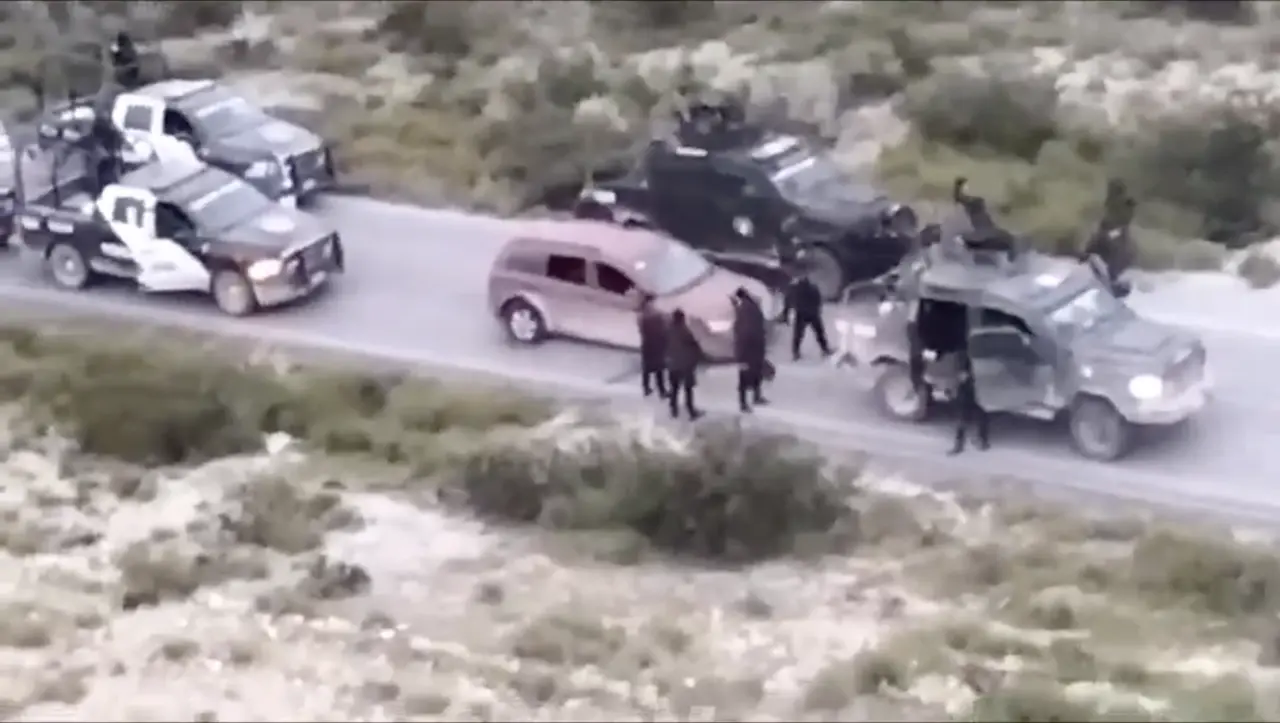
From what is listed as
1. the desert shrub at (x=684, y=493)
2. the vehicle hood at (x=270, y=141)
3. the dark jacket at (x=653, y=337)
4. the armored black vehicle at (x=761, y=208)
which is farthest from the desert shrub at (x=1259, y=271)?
the vehicle hood at (x=270, y=141)

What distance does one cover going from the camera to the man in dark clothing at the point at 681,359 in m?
16.3

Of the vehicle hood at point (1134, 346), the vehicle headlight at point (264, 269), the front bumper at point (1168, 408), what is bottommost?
the vehicle headlight at point (264, 269)

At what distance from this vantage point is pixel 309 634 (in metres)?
13.0

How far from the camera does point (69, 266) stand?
1975cm

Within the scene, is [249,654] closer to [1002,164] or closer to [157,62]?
[1002,164]

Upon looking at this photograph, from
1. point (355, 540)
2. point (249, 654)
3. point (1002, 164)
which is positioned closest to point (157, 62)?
Answer: point (1002, 164)

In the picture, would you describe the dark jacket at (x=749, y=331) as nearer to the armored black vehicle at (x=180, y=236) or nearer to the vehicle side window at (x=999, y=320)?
the vehicle side window at (x=999, y=320)

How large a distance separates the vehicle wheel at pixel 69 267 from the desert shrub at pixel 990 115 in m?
10.3

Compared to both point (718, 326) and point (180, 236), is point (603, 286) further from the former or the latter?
point (180, 236)

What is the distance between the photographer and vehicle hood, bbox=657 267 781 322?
17203 millimetres

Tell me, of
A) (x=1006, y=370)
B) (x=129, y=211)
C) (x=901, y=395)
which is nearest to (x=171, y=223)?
(x=129, y=211)

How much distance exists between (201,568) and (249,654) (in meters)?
1.51

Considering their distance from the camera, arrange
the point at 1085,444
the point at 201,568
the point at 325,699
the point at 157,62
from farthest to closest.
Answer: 1. the point at 157,62
2. the point at 1085,444
3. the point at 201,568
4. the point at 325,699

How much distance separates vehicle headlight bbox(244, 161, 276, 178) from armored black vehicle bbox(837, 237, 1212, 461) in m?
7.98
